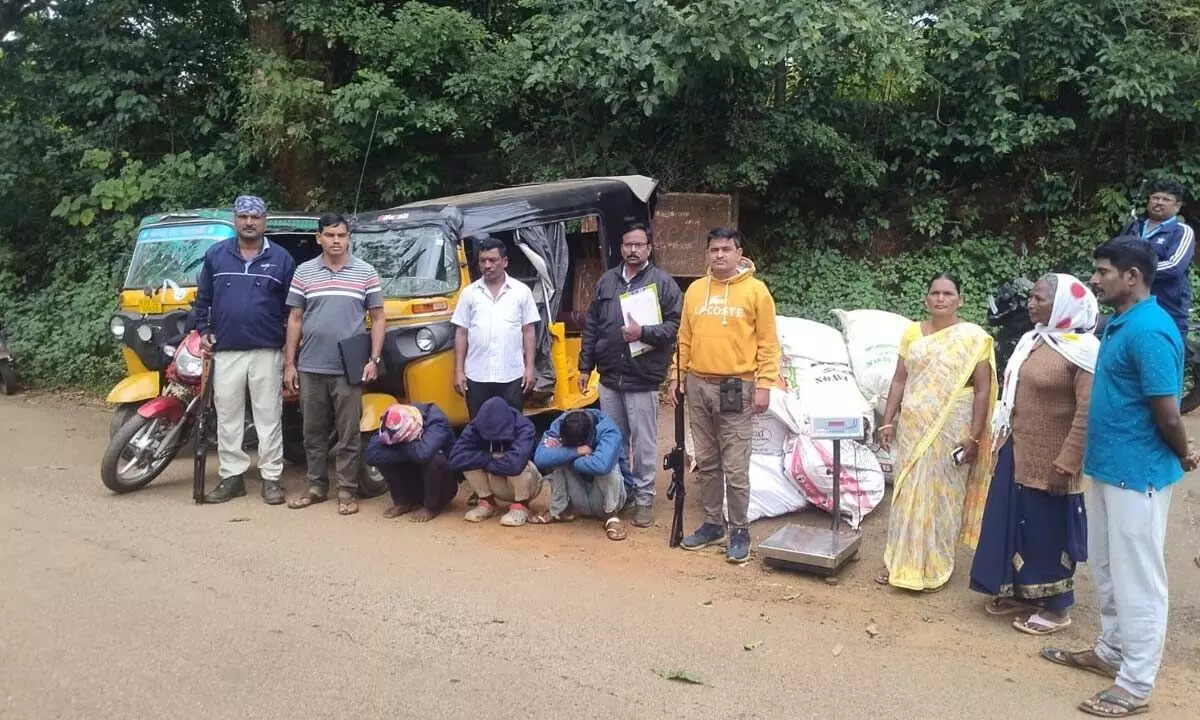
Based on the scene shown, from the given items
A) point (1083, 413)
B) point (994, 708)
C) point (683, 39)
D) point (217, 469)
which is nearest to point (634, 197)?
point (683, 39)

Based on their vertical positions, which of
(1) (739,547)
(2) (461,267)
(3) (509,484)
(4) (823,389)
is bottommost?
(1) (739,547)

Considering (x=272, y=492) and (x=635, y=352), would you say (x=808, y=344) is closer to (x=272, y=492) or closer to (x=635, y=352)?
(x=635, y=352)

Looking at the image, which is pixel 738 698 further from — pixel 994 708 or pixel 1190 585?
pixel 1190 585

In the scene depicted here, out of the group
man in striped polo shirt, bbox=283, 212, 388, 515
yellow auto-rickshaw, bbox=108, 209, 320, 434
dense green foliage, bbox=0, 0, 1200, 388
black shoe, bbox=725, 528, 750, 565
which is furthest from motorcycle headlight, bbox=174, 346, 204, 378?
dense green foliage, bbox=0, 0, 1200, 388

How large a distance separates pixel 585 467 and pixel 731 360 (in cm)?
113

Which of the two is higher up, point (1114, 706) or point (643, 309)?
point (643, 309)

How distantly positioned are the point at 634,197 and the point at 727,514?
12.0ft

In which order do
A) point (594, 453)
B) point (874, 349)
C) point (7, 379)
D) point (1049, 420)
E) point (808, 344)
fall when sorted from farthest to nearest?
point (7, 379), point (874, 349), point (808, 344), point (594, 453), point (1049, 420)

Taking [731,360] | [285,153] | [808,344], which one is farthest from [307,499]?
[285,153]

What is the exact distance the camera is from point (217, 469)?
7.23 meters

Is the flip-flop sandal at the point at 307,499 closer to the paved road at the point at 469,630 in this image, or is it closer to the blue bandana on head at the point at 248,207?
the paved road at the point at 469,630

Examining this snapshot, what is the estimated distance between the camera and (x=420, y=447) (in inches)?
229

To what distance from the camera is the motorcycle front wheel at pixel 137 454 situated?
6.34 meters

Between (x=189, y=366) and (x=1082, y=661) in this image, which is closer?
(x=1082, y=661)
